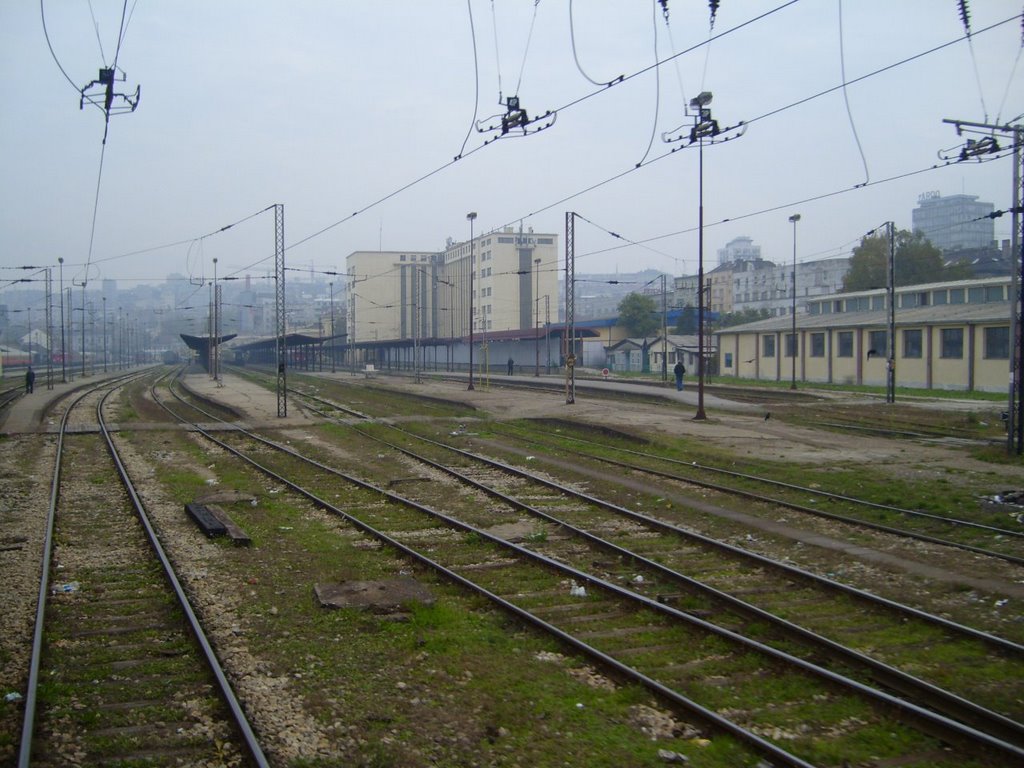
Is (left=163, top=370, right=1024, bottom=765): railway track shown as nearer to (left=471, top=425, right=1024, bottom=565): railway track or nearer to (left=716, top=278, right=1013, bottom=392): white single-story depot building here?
(left=471, top=425, right=1024, bottom=565): railway track

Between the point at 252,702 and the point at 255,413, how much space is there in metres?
28.8

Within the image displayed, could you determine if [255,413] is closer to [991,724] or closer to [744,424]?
[744,424]

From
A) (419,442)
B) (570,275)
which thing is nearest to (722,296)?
(570,275)

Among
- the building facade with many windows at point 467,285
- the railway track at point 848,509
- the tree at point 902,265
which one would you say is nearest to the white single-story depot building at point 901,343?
the tree at point 902,265

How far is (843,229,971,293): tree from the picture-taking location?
75.9 m

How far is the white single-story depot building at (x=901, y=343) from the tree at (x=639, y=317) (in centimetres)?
1880

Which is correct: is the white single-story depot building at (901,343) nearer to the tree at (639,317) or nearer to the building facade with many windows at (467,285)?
the tree at (639,317)

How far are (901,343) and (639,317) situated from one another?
123 feet

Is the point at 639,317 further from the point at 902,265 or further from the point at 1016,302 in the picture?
the point at 1016,302

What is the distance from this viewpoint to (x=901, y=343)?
148ft

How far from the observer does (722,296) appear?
139 meters

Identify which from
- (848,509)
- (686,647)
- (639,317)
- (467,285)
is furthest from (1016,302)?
(467,285)

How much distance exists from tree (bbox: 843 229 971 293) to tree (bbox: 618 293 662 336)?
754 inches

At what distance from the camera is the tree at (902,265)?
249 ft
